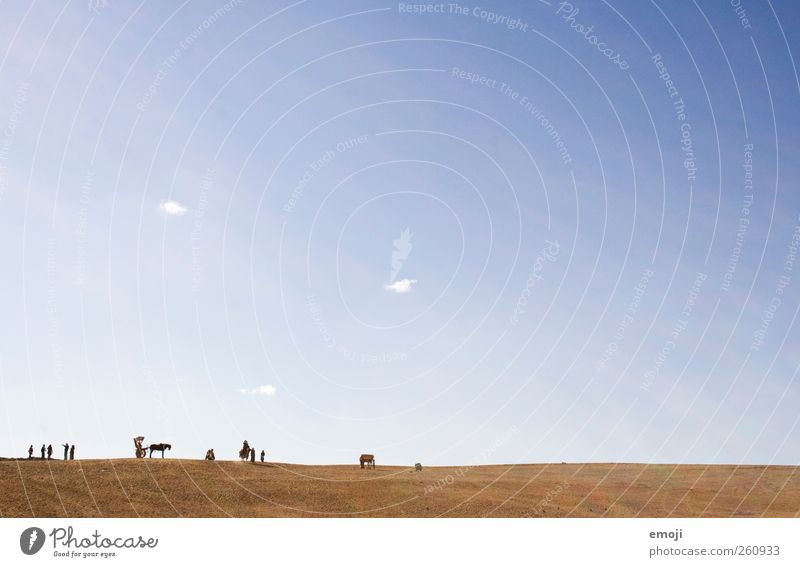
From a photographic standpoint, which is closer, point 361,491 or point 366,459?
point 361,491

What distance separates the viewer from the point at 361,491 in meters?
47.1

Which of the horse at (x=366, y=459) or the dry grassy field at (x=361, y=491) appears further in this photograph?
the horse at (x=366, y=459)

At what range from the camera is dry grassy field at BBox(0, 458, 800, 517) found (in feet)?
137

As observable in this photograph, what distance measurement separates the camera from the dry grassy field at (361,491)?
41.6 metres

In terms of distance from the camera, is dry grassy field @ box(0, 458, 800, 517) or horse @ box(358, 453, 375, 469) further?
horse @ box(358, 453, 375, 469)
